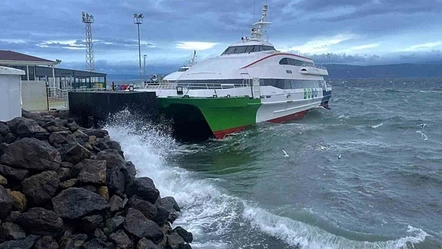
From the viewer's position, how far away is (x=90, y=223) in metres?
7.14

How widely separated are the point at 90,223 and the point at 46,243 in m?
0.76

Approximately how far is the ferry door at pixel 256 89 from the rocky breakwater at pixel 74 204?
1393 centimetres

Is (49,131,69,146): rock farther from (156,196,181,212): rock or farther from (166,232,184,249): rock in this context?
(166,232,184,249): rock

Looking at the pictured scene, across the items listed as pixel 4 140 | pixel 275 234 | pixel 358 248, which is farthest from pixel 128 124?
pixel 358 248

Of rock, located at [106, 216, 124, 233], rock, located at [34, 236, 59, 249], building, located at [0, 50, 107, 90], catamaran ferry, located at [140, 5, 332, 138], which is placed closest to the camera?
rock, located at [34, 236, 59, 249]

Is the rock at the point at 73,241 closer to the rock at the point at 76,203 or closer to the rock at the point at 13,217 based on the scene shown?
the rock at the point at 76,203

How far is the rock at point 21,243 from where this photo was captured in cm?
639

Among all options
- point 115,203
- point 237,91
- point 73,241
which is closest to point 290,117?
point 237,91

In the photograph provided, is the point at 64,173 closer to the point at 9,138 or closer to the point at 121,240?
the point at 121,240

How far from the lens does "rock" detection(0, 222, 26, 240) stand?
6602 millimetres

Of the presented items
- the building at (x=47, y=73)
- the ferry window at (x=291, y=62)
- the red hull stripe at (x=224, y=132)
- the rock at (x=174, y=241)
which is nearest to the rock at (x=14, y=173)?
the rock at (x=174, y=241)

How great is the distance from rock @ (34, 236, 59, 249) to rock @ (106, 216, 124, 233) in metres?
0.99

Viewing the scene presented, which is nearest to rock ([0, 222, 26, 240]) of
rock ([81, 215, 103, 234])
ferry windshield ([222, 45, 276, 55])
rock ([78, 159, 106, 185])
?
rock ([81, 215, 103, 234])

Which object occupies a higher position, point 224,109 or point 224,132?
point 224,109
